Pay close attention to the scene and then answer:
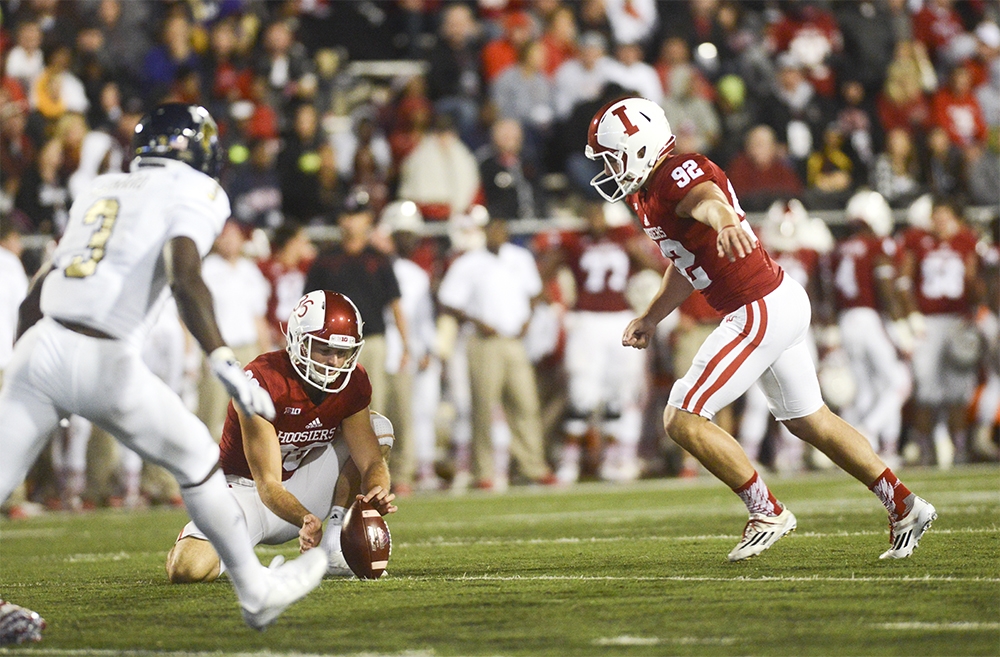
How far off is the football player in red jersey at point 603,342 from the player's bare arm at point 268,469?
6.19m

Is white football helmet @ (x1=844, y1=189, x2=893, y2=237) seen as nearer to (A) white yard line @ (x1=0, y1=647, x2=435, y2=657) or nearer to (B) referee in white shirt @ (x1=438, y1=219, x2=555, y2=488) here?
(B) referee in white shirt @ (x1=438, y1=219, x2=555, y2=488)

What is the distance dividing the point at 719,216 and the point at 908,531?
4.50ft

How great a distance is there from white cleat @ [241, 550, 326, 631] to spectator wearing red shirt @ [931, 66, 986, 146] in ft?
38.7

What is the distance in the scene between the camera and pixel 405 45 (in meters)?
15.0

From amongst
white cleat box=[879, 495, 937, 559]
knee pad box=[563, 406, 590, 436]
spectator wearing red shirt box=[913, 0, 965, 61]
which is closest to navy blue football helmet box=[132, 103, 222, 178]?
white cleat box=[879, 495, 937, 559]

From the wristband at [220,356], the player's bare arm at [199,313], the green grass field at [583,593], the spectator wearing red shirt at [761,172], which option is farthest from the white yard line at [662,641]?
the spectator wearing red shirt at [761,172]

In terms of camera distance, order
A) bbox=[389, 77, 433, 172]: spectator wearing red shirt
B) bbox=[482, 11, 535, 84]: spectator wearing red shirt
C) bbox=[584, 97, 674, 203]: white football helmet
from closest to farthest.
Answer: bbox=[584, 97, 674, 203]: white football helmet < bbox=[389, 77, 433, 172]: spectator wearing red shirt < bbox=[482, 11, 535, 84]: spectator wearing red shirt

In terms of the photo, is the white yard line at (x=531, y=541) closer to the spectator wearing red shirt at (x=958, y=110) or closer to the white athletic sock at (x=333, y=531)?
the white athletic sock at (x=333, y=531)

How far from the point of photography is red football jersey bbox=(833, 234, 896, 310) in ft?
39.0

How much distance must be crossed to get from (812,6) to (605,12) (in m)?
2.44

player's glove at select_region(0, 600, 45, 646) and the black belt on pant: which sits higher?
the black belt on pant

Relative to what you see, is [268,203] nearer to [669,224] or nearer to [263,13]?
[263,13]

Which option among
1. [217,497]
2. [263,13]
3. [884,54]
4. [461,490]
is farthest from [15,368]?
[884,54]

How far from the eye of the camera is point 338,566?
5.59 m
